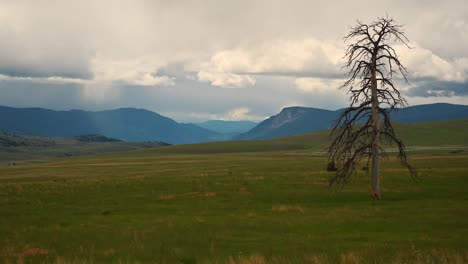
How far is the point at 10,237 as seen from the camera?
2492 cm

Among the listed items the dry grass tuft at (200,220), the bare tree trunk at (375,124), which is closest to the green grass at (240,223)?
the dry grass tuft at (200,220)

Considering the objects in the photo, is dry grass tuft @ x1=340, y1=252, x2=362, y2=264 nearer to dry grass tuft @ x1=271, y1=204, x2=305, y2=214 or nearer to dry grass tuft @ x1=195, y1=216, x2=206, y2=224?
dry grass tuft @ x1=195, y1=216, x2=206, y2=224

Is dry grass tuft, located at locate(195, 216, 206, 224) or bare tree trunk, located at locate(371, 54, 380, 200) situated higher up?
bare tree trunk, located at locate(371, 54, 380, 200)

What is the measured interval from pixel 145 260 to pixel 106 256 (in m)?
1.82

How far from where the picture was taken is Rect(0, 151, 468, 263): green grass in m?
19.9

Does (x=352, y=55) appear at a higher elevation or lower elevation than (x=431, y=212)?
higher

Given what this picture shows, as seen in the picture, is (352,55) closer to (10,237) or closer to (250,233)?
(250,233)

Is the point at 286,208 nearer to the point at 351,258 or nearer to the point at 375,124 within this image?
the point at 375,124

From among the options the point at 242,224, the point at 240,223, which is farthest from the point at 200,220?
the point at 242,224

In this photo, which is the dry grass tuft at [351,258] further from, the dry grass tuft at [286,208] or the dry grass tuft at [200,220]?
the dry grass tuft at [286,208]

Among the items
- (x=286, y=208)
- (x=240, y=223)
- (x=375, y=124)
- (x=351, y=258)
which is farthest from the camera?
(x=375, y=124)

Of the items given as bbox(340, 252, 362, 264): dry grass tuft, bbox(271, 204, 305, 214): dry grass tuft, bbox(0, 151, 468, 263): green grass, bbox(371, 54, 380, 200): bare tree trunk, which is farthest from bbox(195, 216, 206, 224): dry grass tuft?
bbox(371, 54, 380, 200): bare tree trunk

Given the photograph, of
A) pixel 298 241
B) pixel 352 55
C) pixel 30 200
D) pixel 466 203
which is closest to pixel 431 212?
pixel 466 203

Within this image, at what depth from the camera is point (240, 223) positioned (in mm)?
27375
